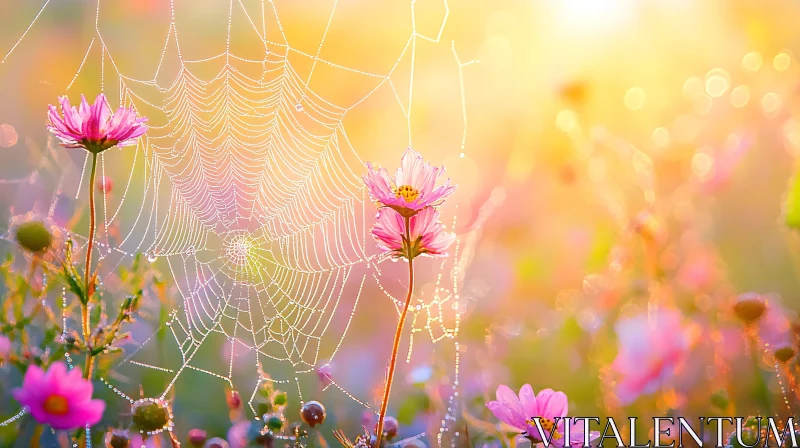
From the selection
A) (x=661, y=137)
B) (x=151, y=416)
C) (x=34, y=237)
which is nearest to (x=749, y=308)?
(x=661, y=137)

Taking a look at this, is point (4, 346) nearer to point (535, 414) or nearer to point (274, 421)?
point (274, 421)

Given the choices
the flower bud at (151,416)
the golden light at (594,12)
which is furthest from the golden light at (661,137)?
the flower bud at (151,416)

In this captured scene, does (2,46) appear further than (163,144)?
No

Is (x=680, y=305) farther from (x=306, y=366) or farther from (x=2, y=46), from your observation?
(x=2, y=46)

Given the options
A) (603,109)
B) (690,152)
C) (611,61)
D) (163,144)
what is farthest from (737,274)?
(163,144)

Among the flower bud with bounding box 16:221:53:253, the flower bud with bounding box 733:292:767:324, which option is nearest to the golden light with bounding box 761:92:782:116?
the flower bud with bounding box 733:292:767:324

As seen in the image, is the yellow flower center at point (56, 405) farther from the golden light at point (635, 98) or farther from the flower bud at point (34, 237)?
the golden light at point (635, 98)
